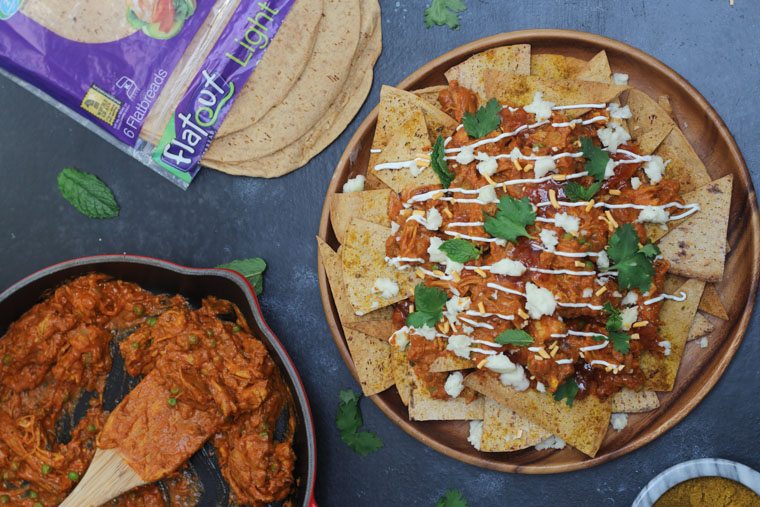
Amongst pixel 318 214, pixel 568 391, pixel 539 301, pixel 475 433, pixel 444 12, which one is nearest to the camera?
pixel 539 301

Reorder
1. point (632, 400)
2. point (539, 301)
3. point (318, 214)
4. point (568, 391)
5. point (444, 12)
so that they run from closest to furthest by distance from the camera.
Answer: point (539, 301), point (568, 391), point (632, 400), point (444, 12), point (318, 214)

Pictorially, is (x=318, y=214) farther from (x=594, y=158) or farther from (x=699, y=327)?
(x=699, y=327)

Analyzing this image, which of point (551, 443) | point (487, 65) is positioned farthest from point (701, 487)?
point (487, 65)

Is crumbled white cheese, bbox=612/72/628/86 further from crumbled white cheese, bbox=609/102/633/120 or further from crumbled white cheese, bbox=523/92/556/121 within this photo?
crumbled white cheese, bbox=523/92/556/121

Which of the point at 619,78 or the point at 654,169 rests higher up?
the point at 619,78

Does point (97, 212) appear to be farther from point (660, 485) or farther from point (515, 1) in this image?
point (660, 485)

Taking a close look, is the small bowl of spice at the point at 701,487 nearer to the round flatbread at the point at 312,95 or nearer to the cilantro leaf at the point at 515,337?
the cilantro leaf at the point at 515,337

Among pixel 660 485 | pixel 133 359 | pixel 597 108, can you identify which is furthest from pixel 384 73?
pixel 660 485
